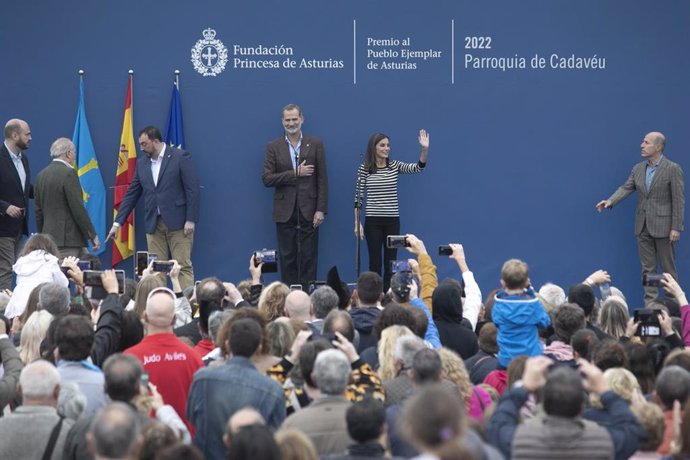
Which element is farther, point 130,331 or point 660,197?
point 660,197

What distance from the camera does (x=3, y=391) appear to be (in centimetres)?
550

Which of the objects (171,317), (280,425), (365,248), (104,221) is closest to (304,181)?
(365,248)

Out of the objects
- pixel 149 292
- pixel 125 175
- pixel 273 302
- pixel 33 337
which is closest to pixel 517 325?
pixel 273 302

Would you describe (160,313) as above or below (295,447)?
above

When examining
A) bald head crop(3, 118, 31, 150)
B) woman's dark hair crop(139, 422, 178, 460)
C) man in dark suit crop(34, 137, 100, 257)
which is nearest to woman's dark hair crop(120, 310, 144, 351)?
woman's dark hair crop(139, 422, 178, 460)

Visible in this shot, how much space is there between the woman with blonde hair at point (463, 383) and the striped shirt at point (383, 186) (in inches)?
236

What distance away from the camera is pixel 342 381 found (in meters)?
4.83

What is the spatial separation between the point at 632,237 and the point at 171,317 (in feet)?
24.2

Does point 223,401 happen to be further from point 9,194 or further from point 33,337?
point 9,194

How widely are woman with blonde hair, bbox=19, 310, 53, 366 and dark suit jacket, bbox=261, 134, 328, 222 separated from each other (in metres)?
5.32

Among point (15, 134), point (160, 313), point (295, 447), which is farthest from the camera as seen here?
point (15, 134)

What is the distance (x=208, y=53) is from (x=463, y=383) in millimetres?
7107

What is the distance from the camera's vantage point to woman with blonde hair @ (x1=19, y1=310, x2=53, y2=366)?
6.05m

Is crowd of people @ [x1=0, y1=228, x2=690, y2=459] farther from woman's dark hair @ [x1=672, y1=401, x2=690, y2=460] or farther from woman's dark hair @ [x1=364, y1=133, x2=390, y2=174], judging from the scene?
woman's dark hair @ [x1=364, y1=133, x2=390, y2=174]
